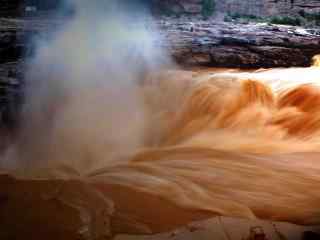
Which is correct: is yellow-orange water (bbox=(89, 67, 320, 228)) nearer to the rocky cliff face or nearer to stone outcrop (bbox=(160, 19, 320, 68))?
stone outcrop (bbox=(160, 19, 320, 68))

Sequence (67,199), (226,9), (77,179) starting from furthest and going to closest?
(226,9)
(77,179)
(67,199)

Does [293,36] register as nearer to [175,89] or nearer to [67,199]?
[175,89]

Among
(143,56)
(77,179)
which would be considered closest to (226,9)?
(143,56)

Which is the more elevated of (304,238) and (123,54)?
(123,54)

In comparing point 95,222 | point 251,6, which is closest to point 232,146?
point 95,222

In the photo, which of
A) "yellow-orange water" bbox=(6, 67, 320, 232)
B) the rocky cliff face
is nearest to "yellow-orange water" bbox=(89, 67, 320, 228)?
"yellow-orange water" bbox=(6, 67, 320, 232)

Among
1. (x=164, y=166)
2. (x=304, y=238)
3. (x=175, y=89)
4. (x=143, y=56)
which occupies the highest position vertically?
(x=143, y=56)

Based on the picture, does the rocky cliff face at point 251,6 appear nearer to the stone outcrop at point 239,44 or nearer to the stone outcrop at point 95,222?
the stone outcrop at point 239,44

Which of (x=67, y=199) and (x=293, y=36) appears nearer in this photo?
(x=67, y=199)
